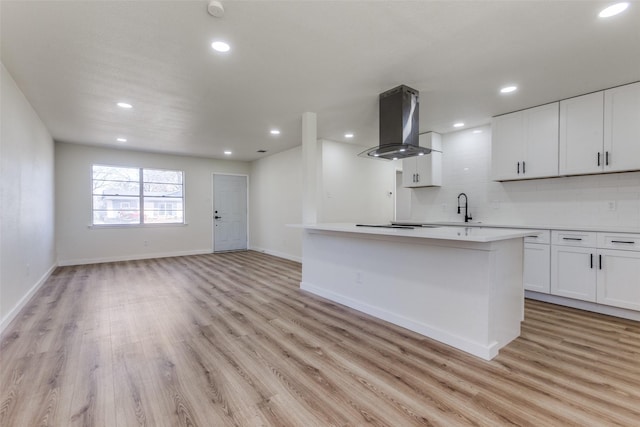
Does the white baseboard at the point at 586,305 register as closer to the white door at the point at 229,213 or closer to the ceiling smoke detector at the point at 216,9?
the ceiling smoke detector at the point at 216,9

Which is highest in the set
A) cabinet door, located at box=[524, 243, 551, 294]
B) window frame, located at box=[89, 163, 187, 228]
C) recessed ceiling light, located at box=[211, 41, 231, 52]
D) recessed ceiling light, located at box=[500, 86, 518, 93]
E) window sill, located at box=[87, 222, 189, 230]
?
recessed ceiling light, located at box=[500, 86, 518, 93]

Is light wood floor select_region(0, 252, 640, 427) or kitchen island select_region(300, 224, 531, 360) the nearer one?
light wood floor select_region(0, 252, 640, 427)

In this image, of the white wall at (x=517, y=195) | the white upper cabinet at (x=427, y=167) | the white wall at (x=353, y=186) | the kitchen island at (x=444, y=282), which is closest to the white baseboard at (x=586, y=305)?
the white wall at (x=517, y=195)

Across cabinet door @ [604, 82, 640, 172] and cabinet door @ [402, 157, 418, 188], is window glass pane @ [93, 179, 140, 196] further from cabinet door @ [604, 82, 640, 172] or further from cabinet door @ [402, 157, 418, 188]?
cabinet door @ [604, 82, 640, 172]

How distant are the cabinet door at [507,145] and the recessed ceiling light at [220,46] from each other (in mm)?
3793

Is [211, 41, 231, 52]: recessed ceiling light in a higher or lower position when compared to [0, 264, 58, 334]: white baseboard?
higher

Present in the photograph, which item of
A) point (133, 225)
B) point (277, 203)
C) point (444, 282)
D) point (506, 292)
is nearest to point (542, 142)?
point (506, 292)

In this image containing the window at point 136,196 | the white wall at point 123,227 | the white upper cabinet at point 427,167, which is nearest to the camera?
the white upper cabinet at point 427,167

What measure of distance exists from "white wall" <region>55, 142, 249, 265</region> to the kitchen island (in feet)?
17.2

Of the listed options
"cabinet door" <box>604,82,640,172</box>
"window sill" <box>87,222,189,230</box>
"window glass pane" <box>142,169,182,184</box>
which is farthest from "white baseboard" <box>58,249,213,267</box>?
"cabinet door" <box>604,82,640,172</box>

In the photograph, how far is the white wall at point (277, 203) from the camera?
6.48m

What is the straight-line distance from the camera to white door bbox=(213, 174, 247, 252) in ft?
26.1

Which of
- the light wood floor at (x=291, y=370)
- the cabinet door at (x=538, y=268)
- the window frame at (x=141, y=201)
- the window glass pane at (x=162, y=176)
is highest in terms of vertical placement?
the window glass pane at (x=162, y=176)

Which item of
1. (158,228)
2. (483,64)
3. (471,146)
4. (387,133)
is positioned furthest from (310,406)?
(158,228)
